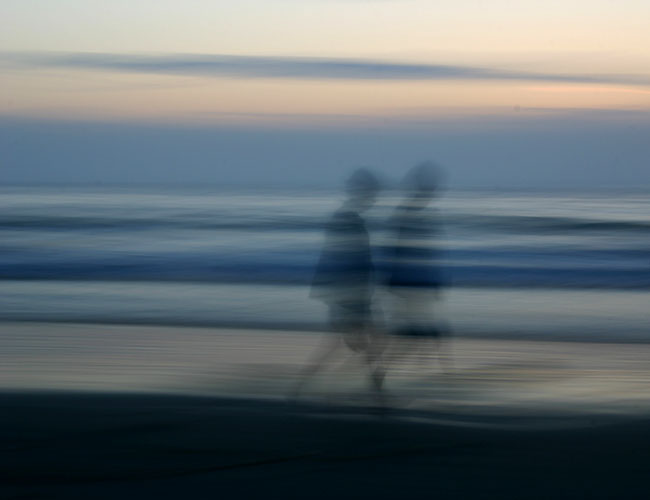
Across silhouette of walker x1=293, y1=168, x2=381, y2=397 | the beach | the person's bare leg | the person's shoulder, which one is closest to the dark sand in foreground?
the beach

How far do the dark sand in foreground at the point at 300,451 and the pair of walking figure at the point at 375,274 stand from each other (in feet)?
1.89

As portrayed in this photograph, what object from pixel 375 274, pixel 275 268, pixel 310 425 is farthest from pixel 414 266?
pixel 275 268

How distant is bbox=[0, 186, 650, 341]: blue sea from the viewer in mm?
11352

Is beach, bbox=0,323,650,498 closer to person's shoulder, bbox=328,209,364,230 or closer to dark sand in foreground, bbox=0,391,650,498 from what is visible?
dark sand in foreground, bbox=0,391,650,498

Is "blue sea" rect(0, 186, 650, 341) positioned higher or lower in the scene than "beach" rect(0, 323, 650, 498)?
lower

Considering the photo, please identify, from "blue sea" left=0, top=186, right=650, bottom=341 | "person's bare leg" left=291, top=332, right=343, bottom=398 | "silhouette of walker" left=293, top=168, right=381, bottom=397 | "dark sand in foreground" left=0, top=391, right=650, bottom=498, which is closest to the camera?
"dark sand in foreground" left=0, top=391, right=650, bottom=498

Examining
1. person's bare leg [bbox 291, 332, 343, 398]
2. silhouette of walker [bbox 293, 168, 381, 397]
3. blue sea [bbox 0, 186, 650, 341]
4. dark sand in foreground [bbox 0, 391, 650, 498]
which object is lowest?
blue sea [bbox 0, 186, 650, 341]

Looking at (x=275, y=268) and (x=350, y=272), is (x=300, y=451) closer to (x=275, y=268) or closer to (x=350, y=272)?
(x=350, y=272)

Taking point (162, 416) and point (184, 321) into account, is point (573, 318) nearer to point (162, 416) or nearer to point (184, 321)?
point (184, 321)

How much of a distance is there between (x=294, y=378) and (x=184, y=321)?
3887 millimetres

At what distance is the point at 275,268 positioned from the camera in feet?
65.0

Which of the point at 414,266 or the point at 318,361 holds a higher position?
the point at 414,266

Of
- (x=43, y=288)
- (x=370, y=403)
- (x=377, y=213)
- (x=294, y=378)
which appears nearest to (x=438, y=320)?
(x=370, y=403)

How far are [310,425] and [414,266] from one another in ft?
5.16
